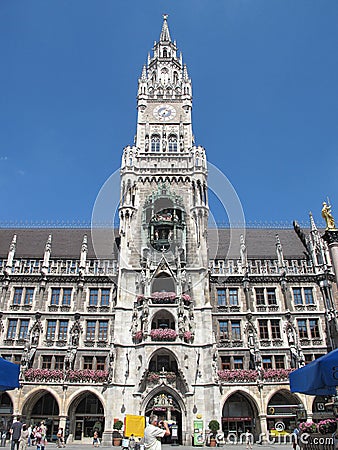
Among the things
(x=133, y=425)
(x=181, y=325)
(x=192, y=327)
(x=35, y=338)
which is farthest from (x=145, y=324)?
(x=133, y=425)

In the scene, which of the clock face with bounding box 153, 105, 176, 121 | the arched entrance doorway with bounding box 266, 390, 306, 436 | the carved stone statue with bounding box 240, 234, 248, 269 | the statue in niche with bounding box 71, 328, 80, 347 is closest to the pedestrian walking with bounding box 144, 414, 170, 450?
the arched entrance doorway with bounding box 266, 390, 306, 436

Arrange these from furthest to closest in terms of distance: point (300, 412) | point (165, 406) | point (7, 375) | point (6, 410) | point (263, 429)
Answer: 1. point (165, 406)
2. point (6, 410)
3. point (300, 412)
4. point (263, 429)
5. point (7, 375)

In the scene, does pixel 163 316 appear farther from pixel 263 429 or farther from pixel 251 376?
pixel 263 429

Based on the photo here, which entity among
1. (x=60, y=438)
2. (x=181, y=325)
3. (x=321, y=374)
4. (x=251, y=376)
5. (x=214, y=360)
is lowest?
(x=60, y=438)

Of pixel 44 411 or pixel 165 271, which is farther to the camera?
pixel 165 271

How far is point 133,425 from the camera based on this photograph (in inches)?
643

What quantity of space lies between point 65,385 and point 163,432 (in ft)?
80.8

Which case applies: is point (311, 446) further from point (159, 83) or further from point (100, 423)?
point (159, 83)

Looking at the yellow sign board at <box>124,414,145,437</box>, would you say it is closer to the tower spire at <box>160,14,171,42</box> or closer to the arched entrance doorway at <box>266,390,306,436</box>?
the arched entrance doorway at <box>266,390,306,436</box>

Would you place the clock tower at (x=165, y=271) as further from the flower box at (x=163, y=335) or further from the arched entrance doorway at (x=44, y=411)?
the arched entrance doorway at (x=44, y=411)

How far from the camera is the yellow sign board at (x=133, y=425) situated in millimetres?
16234

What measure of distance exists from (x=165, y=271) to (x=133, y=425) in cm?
1811

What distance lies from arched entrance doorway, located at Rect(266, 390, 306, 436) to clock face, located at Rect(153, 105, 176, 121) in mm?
30250

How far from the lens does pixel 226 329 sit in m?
33.2
